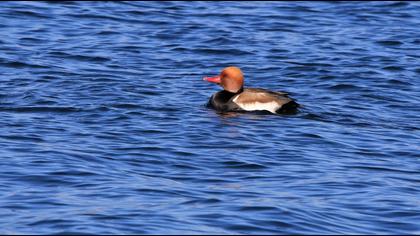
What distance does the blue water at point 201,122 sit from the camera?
1102 centimetres

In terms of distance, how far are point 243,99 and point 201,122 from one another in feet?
4.73

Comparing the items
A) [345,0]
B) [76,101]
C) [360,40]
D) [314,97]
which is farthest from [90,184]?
[345,0]

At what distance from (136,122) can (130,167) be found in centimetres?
272

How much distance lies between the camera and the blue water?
11023 mm

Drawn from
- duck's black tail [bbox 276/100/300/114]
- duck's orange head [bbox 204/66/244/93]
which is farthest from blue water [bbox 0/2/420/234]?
duck's orange head [bbox 204/66/244/93]

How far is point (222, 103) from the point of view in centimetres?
1708

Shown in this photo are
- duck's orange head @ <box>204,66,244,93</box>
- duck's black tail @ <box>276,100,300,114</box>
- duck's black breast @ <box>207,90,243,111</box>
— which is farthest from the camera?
duck's orange head @ <box>204,66,244,93</box>

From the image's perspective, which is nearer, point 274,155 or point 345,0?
point 274,155

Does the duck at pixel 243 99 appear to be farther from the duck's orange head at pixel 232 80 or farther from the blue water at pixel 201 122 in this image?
the blue water at pixel 201 122

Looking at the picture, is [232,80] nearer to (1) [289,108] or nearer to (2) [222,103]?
(2) [222,103]

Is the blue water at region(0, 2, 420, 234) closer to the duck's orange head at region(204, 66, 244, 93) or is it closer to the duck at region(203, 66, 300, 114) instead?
the duck at region(203, 66, 300, 114)

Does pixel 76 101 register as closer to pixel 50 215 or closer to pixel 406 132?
pixel 406 132

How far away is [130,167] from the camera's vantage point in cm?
1284

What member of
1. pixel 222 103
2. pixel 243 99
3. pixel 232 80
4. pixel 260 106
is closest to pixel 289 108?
pixel 260 106
